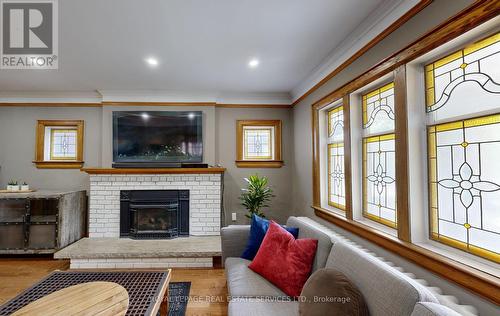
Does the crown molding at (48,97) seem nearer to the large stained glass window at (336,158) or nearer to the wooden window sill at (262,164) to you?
the wooden window sill at (262,164)

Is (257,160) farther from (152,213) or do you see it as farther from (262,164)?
(152,213)

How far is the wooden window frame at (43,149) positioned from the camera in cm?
411

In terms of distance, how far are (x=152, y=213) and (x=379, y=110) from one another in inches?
136

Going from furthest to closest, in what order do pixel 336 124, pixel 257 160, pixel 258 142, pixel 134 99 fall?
pixel 258 142, pixel 257 160, pixel 134 99, pixel 336 124

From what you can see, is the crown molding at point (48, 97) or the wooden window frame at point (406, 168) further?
the crown molding at point (48, 97)

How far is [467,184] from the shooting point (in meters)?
1.40

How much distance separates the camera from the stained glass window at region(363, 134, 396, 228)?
200 centimetres

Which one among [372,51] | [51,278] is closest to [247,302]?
[51,278]

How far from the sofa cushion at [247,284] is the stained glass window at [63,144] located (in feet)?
12.0

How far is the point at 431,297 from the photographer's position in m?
1.09

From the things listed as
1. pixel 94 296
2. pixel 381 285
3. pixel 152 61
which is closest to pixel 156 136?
pixel 152 61

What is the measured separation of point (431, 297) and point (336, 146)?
6.76ft

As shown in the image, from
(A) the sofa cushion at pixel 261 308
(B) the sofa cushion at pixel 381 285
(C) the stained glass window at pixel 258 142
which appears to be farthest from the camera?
(C) the stained glass window at pixel 258 142
